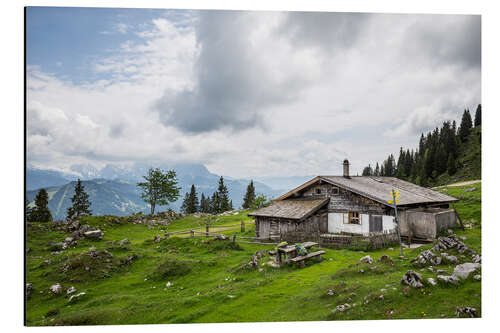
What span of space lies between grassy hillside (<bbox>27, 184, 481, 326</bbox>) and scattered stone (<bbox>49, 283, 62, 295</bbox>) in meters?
0.21

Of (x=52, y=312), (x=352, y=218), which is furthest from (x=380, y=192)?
(x=52, y=312)

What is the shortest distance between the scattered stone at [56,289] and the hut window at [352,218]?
60.1ft

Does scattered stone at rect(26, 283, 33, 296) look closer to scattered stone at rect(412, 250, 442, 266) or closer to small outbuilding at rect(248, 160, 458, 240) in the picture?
small outbuilding at rect(248, 160, 458, 240)

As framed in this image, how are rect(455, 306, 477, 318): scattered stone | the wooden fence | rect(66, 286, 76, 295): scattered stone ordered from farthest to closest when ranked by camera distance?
the wooden fence < rect(66, 286, 76, 295): scattered stone < rect(455, 306, 477, 318): scattered stone

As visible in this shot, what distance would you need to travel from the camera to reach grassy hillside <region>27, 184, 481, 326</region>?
7305mm

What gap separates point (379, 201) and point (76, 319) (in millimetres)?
17282

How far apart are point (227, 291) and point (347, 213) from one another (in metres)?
13.9

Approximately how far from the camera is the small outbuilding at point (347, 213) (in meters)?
17.9

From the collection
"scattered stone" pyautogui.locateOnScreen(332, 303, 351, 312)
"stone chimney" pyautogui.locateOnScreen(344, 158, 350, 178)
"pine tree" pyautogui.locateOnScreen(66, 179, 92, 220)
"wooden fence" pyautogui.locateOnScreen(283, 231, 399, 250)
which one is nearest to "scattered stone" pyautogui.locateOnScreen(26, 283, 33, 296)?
"scattered stone" pyautogui.locateOnScreen(332, 303, 351, 312)

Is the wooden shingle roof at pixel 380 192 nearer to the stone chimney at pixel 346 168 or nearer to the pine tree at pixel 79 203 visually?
the stone chimney at pixel 346 168

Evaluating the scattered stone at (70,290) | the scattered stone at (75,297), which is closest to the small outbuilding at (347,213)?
the scattered stone at (75,297)

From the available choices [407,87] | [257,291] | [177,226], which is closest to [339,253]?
[257,291]

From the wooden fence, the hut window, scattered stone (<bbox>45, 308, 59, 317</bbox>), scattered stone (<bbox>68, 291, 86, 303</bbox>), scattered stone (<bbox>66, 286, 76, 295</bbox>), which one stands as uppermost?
the hut window
